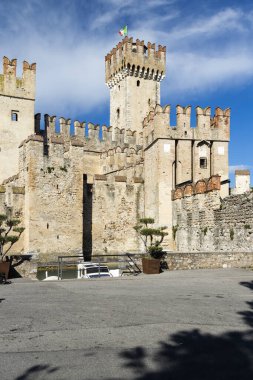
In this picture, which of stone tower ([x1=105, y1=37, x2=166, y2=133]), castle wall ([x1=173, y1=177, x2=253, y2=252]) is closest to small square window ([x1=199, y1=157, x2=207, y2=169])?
castle wall ([x1=173, y1=177, x2=253, y2=252])

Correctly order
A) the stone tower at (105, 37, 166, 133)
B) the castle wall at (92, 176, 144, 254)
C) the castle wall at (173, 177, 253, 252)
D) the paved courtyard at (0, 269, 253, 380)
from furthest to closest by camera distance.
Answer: the stone tower at (105, 37, 166, 133) < the castle wall at (92, 176, 144, 254) < the castle wall at (173, 177, 253, 252) < the paved courtyard at (0, 269, 253, 380)

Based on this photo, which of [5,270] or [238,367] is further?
[5,270]

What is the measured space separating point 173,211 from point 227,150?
20.7 feet

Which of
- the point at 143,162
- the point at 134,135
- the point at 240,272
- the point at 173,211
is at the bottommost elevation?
the point at 240,272

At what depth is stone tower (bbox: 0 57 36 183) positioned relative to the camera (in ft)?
110

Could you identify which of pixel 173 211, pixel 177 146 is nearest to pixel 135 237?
pixel 173 211

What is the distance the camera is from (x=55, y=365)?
6.12m

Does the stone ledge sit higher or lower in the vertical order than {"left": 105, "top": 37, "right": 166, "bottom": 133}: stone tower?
lower

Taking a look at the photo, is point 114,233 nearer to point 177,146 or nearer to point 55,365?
point 177,146

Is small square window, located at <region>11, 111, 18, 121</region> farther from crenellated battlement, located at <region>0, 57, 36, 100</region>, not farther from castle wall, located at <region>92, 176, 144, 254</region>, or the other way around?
castle wall, located at <region>92, 176, 144, 254</region>

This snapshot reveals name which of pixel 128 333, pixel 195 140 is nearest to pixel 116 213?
pixel 195 140

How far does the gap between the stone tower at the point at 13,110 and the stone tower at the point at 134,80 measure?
15834 mm

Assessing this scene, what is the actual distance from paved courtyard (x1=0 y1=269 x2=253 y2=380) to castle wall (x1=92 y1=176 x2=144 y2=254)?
59.4 feet

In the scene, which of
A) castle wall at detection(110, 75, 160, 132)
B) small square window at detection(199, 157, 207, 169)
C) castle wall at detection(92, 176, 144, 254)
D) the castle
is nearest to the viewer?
the castle
